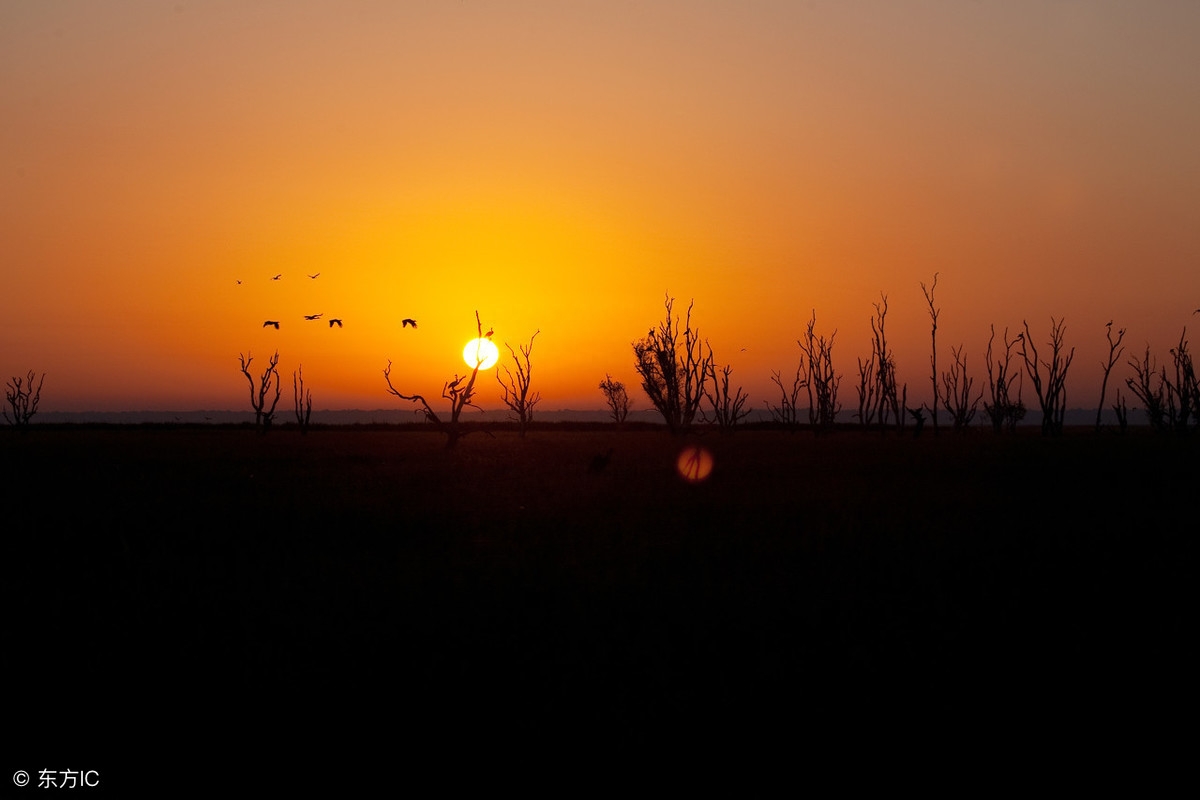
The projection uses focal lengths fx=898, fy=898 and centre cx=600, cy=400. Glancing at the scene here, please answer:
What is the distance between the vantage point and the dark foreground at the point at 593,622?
5.73m

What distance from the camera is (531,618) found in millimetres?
7902

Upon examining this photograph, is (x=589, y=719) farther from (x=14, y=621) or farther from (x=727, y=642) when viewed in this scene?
(x=14, y=621)

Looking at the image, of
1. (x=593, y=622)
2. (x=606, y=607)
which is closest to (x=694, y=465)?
(x=606, y=607)

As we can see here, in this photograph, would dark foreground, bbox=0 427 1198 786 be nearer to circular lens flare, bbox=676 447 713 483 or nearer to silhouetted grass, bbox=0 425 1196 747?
silhouetted grass, bbox=0 425 1196 747

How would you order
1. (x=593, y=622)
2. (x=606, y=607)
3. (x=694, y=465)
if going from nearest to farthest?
(x=593, y=622) < (x=606, y=607) < (x=694, y=465)

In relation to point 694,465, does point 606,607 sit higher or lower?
lower

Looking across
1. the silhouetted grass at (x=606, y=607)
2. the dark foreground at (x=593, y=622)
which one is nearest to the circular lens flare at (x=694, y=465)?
the silhouetted grass at (x=606, y=607)

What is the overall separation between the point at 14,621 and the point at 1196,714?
9.07 metres

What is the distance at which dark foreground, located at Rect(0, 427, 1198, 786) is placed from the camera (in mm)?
5727

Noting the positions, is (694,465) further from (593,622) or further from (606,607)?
(593,622)

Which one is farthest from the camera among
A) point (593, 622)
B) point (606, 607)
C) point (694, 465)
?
point (694, 465)

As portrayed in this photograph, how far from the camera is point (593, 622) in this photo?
7.73 meters

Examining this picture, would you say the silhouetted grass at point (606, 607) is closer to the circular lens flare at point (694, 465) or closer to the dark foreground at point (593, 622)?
the dark foreground at point (593, 622)

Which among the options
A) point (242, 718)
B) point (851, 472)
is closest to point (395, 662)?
point (242, 718)
